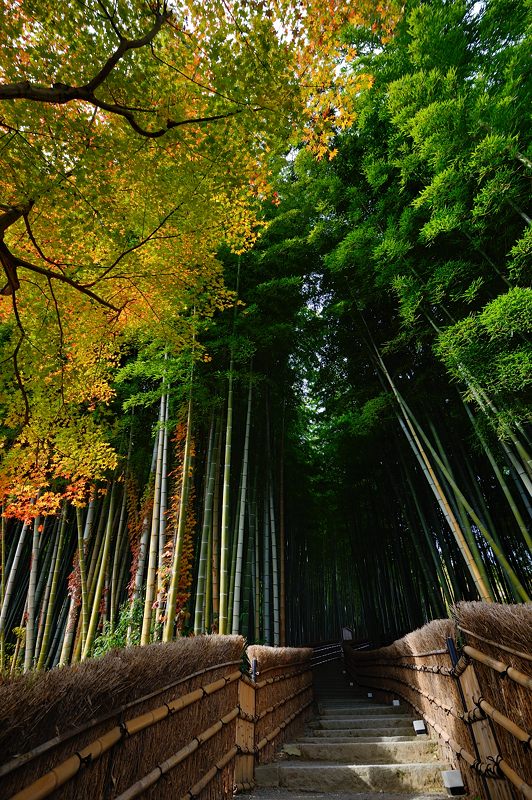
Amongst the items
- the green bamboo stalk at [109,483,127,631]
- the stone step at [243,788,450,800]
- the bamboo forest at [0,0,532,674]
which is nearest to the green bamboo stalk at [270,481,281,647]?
the bamboo forest at [0,0,532,674]

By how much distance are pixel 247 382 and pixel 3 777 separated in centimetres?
443

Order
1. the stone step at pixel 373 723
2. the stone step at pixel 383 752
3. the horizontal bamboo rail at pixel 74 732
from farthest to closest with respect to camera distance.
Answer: the stone step at pixel 373 723 < the stone step at pixel 383 752 < the horizontal bamboo rail at pixel 74 732

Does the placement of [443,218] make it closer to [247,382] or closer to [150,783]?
[247,382]

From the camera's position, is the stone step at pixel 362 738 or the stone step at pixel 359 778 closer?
the stone step at pixel 359 778

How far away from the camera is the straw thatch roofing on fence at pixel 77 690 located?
2.91 ft

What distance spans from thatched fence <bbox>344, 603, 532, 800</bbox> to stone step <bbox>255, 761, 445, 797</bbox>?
0.19 metres

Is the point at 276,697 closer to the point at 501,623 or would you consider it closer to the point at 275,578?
the point at 275,578

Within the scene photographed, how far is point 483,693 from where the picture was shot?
185 centimetres

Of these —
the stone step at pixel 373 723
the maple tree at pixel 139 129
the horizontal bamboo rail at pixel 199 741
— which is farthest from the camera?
the stone step at pixel 373 723

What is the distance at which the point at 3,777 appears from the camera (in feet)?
2.68

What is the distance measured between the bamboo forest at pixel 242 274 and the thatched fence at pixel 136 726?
189 centimetres

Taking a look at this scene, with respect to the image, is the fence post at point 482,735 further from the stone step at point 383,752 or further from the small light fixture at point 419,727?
the small light fixture at point 419,727

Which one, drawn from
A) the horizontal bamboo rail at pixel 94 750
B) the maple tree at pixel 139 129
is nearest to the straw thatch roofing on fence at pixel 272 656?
the horizontal bamboo rail at pixel 94 750

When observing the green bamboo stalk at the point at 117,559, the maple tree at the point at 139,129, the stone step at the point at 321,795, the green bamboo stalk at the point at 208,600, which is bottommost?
the stone step at the point at 321,795
